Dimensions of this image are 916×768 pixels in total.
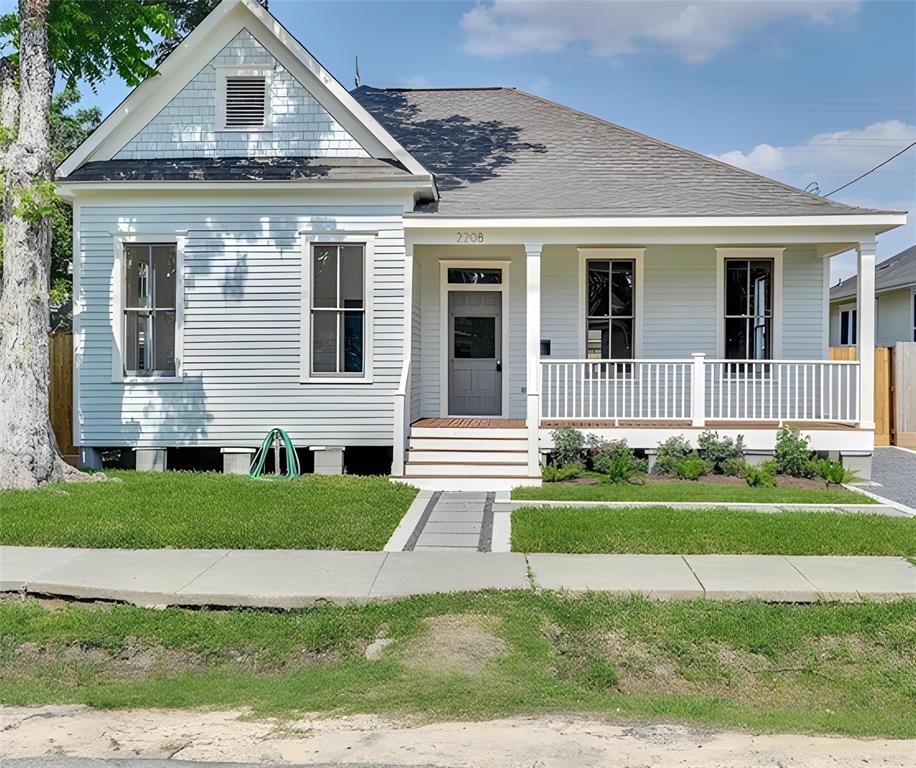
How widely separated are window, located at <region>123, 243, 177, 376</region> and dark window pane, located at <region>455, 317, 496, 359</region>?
4672mm

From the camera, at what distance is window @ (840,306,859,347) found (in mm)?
26398

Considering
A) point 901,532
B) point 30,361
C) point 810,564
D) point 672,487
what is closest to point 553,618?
point 810,564

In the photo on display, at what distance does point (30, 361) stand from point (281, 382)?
3.42 m

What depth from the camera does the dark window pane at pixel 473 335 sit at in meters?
14.3

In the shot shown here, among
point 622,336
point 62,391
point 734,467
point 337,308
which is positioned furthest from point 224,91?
point 734,467

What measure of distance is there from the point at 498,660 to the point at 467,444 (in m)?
6.97

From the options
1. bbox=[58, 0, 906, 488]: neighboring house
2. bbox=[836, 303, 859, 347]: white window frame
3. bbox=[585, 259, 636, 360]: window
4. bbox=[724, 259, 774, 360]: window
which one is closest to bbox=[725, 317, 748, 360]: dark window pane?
bbox=[724, 259, 774, 360]: window

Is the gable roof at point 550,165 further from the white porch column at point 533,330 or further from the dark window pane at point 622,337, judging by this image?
the dark window pane at point 622,337

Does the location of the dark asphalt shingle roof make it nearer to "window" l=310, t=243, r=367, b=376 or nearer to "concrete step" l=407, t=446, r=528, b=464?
"window" l=310, t=243, r=367, b=376

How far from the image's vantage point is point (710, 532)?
8414mm

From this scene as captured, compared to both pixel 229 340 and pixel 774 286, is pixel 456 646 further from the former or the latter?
pixel 774 286

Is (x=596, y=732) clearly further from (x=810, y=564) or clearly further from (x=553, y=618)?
(x=810, y=564)

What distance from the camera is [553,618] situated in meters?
6.02

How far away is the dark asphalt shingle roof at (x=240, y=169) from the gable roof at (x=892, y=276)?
1635cm
